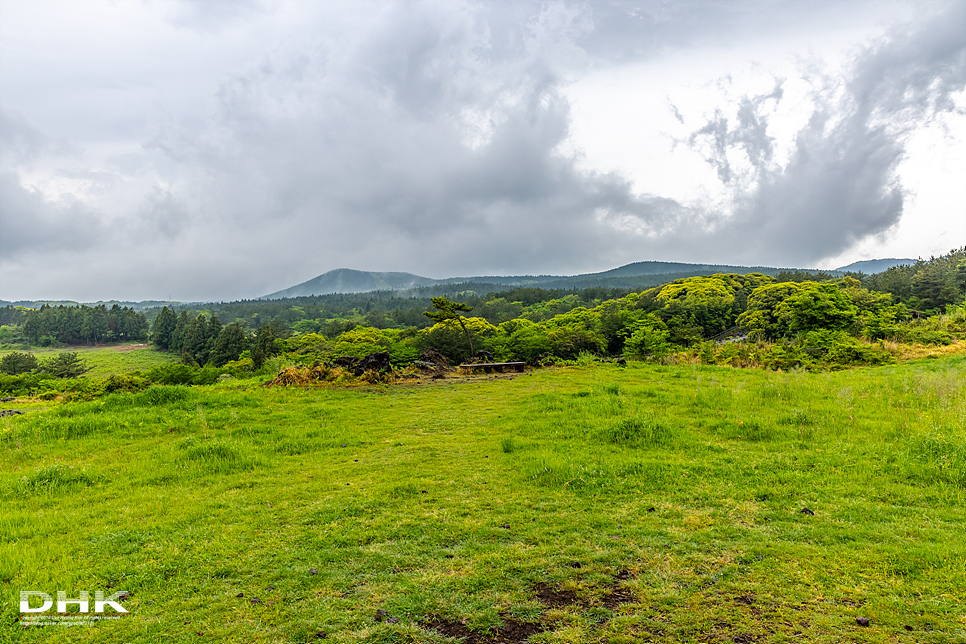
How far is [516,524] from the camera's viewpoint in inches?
210

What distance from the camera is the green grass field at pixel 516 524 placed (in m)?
3.55

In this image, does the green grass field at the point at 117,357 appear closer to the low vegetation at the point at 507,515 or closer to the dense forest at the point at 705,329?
the dense forest at the point at 705,329

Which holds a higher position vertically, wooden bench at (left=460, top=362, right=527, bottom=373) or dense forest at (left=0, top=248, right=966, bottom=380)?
dense forest at (left=0, top=248, right=966, bottom=380)

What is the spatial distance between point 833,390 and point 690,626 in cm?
1138

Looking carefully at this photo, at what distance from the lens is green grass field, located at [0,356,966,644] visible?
355 centimetres

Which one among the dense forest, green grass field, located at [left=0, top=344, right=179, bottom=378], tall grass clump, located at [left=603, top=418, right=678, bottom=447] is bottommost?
green grass field, located at [left=0, top=344, right=179, bottom=378]

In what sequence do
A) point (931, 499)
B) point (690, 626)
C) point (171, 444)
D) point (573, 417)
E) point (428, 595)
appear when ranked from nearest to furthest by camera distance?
point (690, 626) < point (428, 595) < point (931, 499) < point (171, 444) < point (573, 417)

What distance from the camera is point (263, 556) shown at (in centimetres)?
473

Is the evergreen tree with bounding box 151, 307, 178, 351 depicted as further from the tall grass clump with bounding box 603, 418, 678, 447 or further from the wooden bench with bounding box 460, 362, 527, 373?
the tall grass clump with bounding box 603, 418, 678, 447

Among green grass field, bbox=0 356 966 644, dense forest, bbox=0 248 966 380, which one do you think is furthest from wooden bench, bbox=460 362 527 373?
green grass field, bbox=0 356 966 644

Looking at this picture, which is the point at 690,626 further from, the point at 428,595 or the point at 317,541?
the point at 317,541

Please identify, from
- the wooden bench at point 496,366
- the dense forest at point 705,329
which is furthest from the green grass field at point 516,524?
the dense forest at point 705,329

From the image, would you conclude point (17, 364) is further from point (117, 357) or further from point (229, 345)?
point (117, 357)

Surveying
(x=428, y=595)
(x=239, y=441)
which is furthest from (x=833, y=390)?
(x=239, y=441)
